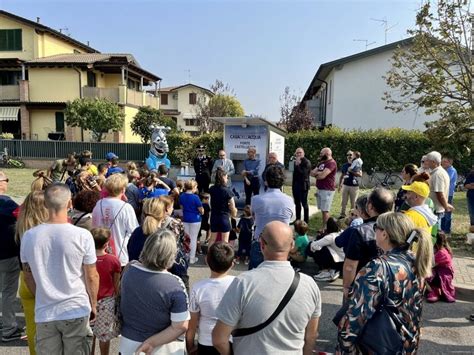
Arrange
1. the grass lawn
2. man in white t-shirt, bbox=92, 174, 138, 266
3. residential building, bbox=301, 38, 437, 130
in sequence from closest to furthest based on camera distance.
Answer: man in white t-shirt, bbox=92, 174, 138, 266
the grass lawn
residential building, bbox=301, 38, 437, 130

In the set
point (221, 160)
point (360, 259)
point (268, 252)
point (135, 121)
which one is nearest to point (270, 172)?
point (360, 259)

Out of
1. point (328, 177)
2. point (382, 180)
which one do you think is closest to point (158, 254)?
point (328, 177)

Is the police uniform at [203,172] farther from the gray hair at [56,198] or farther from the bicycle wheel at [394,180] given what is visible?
the bicycle wheel at [394,180]

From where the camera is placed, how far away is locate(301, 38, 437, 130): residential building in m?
23.3

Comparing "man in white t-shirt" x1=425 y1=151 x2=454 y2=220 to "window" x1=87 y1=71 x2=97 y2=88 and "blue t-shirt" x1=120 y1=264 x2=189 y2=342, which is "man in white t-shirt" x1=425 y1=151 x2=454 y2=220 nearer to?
"blue t-shirt" x1=120 y1=264 x2=189 y2=342

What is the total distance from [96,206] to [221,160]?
214 inches

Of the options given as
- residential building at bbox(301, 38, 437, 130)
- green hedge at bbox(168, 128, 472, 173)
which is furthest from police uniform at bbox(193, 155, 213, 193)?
residential building at bbox(301, 38, 437, 130)

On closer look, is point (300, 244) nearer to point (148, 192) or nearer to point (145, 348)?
point (148, 192)

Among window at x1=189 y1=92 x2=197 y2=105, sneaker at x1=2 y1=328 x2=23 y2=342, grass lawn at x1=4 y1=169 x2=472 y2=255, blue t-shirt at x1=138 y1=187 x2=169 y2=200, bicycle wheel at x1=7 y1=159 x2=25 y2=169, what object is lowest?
sneaker at x1=2 y1=328 x2=23 y2=342

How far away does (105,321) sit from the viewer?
3406mm

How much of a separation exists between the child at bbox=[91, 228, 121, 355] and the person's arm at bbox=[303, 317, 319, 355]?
1.62 m

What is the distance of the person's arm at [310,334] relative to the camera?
2.47 m

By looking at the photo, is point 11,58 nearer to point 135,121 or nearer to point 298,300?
point 135,121

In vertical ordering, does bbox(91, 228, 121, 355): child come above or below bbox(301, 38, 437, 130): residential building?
below
